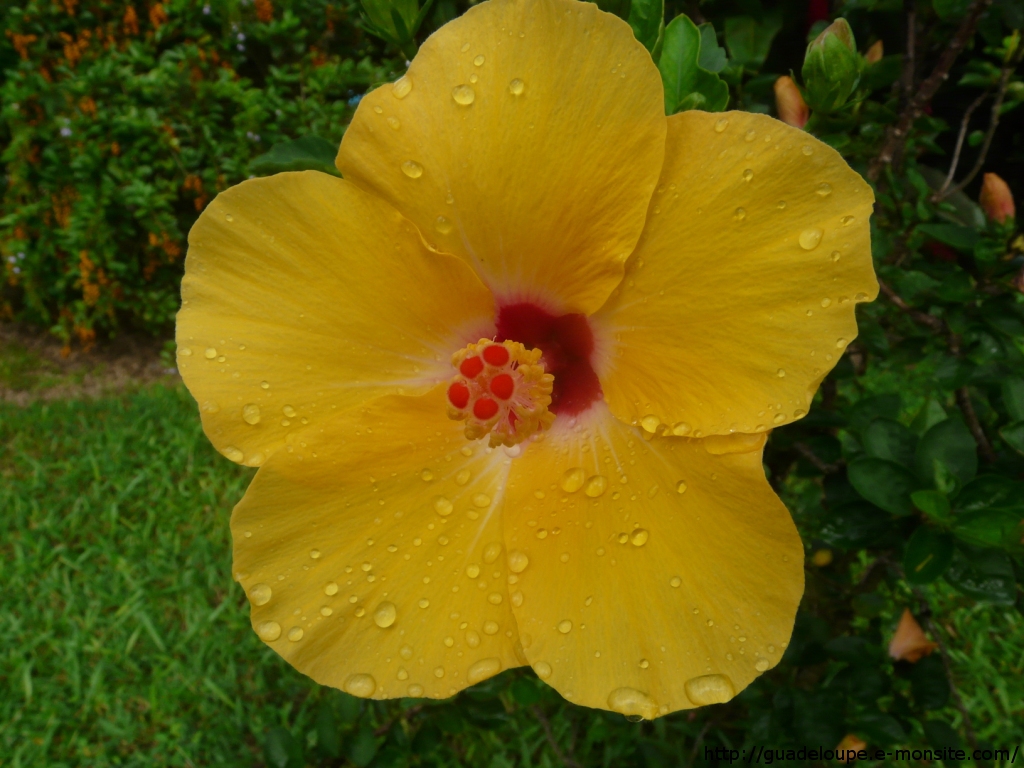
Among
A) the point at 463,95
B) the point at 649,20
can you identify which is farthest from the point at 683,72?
the point at 463,95

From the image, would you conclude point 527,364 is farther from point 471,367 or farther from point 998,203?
point 998,203

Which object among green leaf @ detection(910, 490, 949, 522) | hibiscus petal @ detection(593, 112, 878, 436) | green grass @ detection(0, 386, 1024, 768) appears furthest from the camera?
green grass @ detection(0, 386, 1024, 768)

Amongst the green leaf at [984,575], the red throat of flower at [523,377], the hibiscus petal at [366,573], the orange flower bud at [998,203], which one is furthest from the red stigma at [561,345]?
the orange flower bud at [998,203]

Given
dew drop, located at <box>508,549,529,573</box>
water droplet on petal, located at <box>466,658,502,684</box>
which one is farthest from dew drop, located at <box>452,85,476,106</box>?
water droplet on petal, located at <box>466,658,502,684</box>

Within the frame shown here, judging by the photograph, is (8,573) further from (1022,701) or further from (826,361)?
(1022,701)

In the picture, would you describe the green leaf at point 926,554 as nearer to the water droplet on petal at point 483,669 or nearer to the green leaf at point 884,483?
the green leaf at point 884,483

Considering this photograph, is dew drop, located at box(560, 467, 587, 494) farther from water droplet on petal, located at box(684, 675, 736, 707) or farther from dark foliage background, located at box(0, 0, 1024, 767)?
dark foliage background, located at box(0, 0, 1024, 767)

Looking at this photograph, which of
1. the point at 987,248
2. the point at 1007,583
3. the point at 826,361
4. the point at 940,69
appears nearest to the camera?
the point at 826,361

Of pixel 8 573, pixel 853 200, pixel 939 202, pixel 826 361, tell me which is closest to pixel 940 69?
pixel 939 202
